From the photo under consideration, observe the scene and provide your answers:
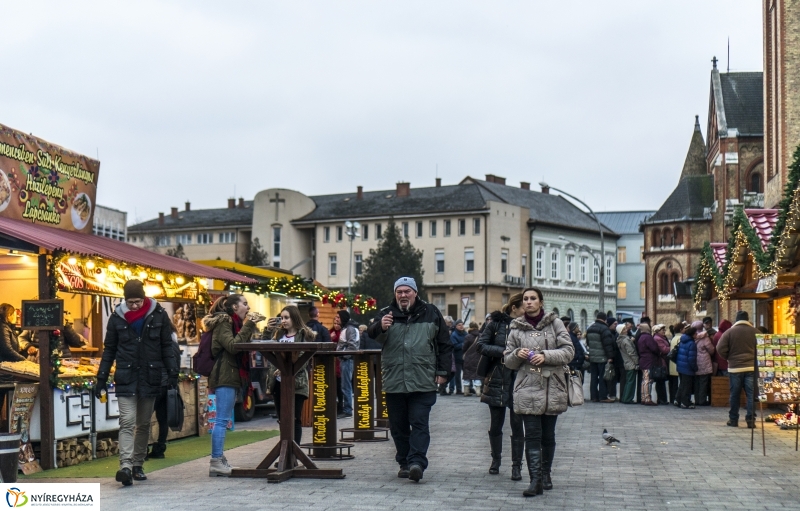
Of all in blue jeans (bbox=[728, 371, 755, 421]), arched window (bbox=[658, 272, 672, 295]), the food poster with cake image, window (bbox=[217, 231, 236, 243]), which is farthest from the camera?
window (bbox=[217, 231, 236, 243])

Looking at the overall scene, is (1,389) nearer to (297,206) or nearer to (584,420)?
(584,420)

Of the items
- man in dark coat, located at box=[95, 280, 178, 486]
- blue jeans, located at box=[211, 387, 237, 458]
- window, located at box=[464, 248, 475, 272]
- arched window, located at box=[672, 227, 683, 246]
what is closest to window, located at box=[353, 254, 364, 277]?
window, located at box=[464, 248, 475, 272]

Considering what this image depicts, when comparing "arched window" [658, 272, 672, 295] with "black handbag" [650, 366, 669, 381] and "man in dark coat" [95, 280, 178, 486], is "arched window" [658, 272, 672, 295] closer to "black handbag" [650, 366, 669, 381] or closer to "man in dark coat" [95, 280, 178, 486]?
"black handbag" [650, 366, 669, 381]

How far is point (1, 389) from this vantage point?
1209 centimetres

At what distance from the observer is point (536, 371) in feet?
32.9

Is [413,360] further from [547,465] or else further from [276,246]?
[276,246]

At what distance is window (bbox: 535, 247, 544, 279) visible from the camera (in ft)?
321

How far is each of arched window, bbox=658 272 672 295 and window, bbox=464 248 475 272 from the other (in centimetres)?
1523

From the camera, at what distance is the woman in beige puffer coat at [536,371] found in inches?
392

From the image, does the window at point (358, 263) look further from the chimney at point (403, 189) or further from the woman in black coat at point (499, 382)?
the woman in black coat at point (499, 382)

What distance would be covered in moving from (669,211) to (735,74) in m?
15.5

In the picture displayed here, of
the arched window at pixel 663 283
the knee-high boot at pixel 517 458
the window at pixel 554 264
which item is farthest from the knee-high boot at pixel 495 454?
the window at pixel 554 264

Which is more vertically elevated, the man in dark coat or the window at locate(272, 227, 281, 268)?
the window at locate(272, 227, 281, 268)

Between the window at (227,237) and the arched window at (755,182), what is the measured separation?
53349 millimetres
